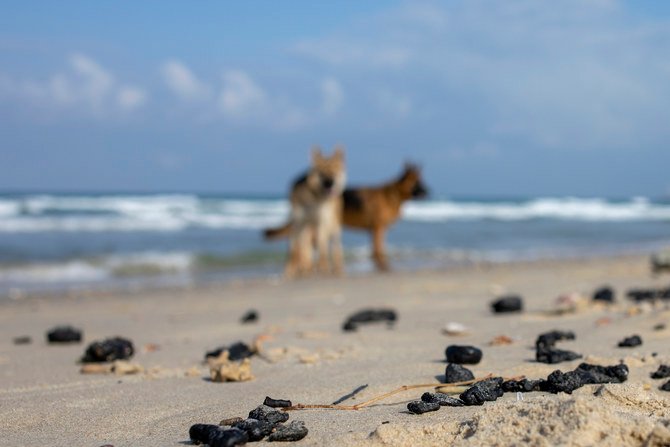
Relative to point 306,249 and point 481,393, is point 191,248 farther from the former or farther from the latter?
point 481,393

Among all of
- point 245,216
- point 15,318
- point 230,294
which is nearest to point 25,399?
point 15,318

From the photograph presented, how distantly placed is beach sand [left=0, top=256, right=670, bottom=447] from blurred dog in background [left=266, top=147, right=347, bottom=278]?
4791mm

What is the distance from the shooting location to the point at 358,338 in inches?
186

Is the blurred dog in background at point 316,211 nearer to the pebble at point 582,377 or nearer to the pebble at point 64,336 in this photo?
the pebble at point 64,336

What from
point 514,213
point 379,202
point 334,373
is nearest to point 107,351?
point 334,373

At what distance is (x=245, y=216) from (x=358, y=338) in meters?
29.4

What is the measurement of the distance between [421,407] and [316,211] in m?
10.1

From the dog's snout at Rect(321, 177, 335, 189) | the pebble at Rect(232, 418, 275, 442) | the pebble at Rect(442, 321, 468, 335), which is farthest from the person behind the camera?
the dog's snout at Rect(321, 177, 335, 189)

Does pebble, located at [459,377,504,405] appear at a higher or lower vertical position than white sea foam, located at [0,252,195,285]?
higher

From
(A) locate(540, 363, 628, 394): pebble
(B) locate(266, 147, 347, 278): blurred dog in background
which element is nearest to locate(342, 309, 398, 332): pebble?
(A) locate(540, 363, 628, 394): pebble

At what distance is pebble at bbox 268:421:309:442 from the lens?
7.84ft

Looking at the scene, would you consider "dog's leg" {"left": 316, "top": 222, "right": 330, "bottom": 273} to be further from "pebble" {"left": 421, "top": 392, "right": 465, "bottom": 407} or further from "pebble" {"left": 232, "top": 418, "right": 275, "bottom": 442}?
"pebble" {"left": 232, "top": 418, "right": 275, "bottom": 442}

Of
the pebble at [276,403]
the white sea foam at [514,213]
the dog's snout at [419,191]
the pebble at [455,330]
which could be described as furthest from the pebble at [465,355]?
the white sea foam at [514,213]

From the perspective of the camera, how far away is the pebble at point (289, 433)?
2391 millimetres
